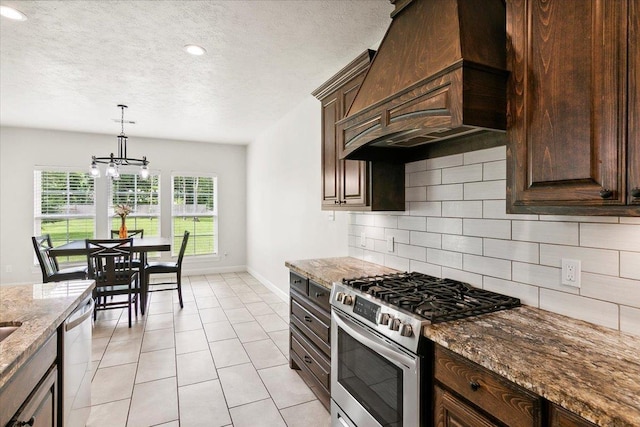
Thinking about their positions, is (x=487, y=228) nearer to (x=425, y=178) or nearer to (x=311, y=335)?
(x=425, y=178)

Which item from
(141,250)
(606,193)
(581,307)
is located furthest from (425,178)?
(141,250)

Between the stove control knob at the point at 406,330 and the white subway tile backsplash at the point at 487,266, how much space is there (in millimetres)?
708

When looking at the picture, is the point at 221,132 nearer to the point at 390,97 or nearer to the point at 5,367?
the point at 390,97

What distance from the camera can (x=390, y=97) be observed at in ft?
5.59

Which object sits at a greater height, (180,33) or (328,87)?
(180,33)

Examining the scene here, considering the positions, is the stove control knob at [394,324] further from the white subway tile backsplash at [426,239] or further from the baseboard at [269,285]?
the baseboard at [269,285]

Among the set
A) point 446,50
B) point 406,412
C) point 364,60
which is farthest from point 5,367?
point 364,60

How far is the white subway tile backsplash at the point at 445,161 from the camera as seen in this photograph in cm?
203

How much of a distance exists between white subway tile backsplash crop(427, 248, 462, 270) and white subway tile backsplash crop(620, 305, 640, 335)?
2.62ft

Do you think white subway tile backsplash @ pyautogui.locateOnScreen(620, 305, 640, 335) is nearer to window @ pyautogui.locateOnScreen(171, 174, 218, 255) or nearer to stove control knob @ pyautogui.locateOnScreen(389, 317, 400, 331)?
stove control knob @ pyautogui.locateOnScreen(389, 317, 400, 331)

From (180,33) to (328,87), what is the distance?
1208 millimetres

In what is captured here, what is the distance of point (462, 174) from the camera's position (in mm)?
2008

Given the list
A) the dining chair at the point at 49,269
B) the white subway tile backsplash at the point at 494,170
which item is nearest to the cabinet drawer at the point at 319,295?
the white subway tile backsplash at the point at 494,170

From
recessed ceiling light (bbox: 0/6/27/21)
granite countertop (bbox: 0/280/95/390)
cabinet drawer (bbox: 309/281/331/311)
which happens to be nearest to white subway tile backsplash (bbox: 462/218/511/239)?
cabinet drawer (bbox: 309/281/331/311)
